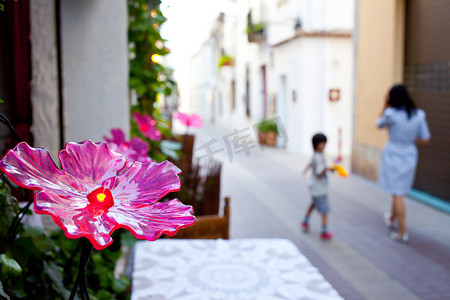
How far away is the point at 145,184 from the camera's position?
904 mm

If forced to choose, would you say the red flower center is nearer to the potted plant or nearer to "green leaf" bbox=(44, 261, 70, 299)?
"green leaf" bbox=(44, 261, 70, 299)

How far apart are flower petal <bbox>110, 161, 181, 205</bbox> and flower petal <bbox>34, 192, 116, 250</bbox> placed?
3.1 inches

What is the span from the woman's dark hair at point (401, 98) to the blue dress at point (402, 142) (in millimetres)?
43

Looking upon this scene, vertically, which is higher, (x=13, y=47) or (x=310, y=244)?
(x=13, y=47)

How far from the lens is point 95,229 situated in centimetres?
76

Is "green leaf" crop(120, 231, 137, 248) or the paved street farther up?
"green leaf" crop(120, 231, 137, 248)

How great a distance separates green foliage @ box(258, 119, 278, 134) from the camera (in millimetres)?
16672

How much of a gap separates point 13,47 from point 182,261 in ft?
4.90

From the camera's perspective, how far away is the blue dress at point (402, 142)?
5391 millimetres

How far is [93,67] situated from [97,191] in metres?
2.99

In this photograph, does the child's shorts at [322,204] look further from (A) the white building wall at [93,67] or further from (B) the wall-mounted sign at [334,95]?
(B) the wall-mounted sign at [334,95]

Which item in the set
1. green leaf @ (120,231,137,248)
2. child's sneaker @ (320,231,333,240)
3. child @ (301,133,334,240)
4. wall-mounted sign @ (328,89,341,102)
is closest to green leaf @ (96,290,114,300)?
green leaf @ (120,231,137,248)

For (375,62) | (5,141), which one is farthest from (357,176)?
(5,141)

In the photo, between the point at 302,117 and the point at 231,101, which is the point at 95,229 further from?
the point at 231,101
